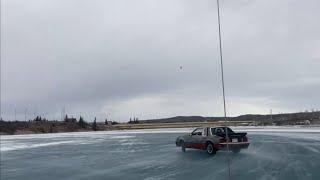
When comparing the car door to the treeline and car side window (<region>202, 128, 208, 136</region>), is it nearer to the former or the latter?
car side window (<region>202, 128, 208, 136</region>)

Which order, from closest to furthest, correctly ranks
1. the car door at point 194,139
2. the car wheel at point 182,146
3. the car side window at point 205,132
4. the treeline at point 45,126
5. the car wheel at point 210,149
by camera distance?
the car wheel at point 210,149 → the car side window at point 205,132 → the car door at point 194,139 → the car wheel at point 182,146 → the treeline at point 45,126

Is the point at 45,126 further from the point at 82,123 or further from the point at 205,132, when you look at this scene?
the point at 205,132

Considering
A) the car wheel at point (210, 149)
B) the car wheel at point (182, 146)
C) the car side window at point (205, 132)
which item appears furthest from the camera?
the car wheel at point (182, 146)

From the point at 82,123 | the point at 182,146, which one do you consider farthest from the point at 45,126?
the point at 182,146

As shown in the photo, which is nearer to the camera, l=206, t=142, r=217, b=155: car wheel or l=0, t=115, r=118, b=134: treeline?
l=206, t=142, r=217, b=155: car wheel

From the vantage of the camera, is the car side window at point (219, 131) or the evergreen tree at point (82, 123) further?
the evergreen tree at point (82, 123)

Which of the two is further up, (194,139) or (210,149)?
(194,139)

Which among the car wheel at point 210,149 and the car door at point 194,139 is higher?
the car door at point 194,139

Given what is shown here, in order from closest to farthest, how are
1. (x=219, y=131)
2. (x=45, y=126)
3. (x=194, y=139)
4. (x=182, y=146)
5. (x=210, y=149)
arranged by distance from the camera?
(x=210, y=149), (x=219, y=131), (x=194, y=139), (x=182, y=146), (x=45, y=126)

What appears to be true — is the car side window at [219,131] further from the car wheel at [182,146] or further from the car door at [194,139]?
the car wheel at [182,146]

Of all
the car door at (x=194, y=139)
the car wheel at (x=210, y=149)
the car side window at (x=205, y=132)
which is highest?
the car side window at (x=205, y=132)

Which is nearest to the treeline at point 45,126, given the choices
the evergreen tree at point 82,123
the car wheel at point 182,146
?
the evergreen tree at point 82,123

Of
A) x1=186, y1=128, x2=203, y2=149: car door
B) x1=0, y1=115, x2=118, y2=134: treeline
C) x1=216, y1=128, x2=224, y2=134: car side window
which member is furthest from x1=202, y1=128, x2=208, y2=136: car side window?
x1=0, y1=115, x2=118, y2=134: treeline

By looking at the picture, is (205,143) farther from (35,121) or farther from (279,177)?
(35,121)
